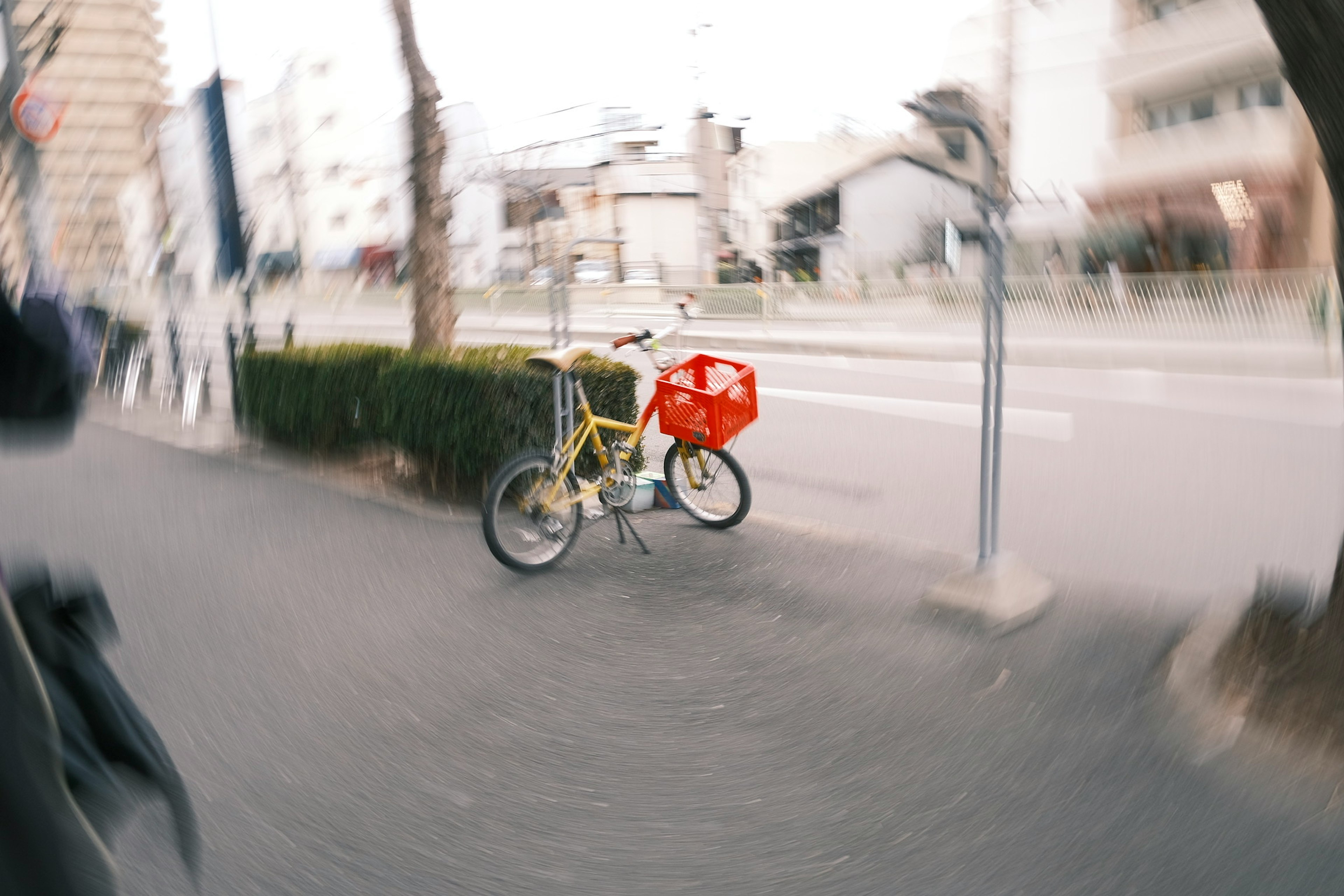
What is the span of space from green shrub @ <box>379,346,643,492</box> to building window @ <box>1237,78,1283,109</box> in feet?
63.9

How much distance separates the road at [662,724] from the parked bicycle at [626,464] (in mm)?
186

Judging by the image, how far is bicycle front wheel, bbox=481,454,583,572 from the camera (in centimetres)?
466

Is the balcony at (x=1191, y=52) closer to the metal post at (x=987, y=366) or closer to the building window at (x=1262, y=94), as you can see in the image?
the building window at (x=1262, y=94)

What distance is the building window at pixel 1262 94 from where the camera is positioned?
19.3 metres

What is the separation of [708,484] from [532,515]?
3.91 ft

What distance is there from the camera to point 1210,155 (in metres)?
20.6

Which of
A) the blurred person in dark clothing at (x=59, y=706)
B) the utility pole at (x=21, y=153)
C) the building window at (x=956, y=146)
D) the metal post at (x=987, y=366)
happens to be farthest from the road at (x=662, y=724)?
the utility pole at (x=21, y=153)

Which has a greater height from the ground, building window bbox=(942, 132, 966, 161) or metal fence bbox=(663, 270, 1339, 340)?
building window bbox=(942, 132, 966, 161)

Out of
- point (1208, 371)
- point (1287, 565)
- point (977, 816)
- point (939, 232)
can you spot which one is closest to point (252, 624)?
point (977, 816)

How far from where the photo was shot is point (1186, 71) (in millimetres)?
20969

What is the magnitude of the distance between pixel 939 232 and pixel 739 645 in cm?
2298

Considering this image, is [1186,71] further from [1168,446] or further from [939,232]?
[1168,446]

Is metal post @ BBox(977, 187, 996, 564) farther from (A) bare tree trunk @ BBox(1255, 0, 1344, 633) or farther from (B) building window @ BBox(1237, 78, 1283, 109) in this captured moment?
(B) building window @ BBox(1237, 78, 1283, 109)

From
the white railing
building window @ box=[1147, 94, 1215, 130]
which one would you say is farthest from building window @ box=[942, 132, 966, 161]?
building window @ box=[1147, 94, 1215, 130]
